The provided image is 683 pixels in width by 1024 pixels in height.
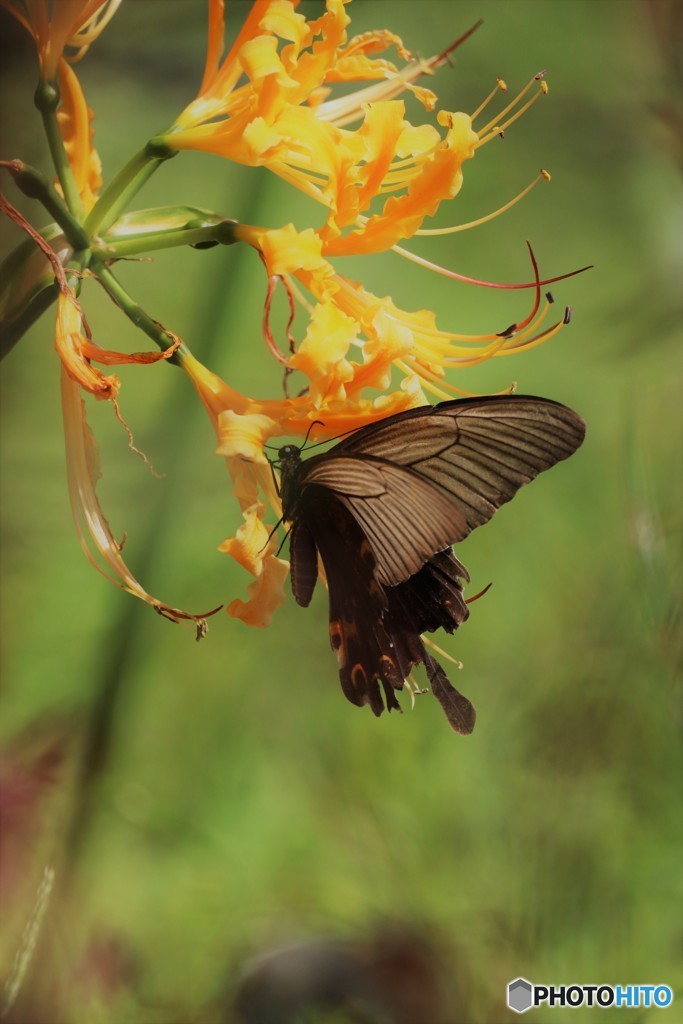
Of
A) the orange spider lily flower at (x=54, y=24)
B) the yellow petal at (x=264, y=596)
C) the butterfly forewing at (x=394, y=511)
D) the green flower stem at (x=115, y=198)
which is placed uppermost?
the orange spider lily flower at (x=54, y=24)

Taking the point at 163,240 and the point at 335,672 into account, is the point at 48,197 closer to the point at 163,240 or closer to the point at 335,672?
the point at 163,240

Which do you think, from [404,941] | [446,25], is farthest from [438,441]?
[446,25]

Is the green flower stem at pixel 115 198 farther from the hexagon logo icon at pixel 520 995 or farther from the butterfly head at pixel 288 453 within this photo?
the hexagon logo icon at pixel 520 995

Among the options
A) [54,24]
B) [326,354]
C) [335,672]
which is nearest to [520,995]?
[335,672]

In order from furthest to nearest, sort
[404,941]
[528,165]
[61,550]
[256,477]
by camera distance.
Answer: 1. [528,165]
2. [61,550]
3. [404,941]
4. [256,477]

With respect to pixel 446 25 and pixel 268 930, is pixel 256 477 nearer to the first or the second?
pixel 268 930

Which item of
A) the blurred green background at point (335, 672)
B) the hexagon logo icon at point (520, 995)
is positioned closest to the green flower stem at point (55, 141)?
the blurred green background at point (335, 672)
